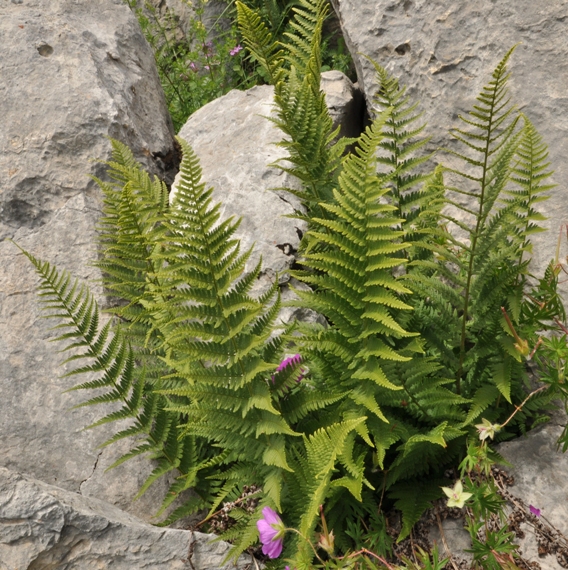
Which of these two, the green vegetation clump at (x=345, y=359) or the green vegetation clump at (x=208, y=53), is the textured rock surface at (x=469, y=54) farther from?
the green vegetation clump at (x=208, y=53)

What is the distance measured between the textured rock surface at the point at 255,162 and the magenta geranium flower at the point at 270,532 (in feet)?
4.37

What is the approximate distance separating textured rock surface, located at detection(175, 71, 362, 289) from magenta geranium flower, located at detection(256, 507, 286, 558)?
4.37ft

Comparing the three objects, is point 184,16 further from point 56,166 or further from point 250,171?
point 250,171

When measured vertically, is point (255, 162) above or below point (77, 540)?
above

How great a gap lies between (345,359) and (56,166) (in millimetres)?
2463

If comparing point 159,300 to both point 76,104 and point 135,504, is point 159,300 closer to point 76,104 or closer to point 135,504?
point 135,504

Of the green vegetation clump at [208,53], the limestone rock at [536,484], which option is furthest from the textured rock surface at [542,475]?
the green vegetation clump at [208,53]

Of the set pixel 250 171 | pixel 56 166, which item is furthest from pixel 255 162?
pixel 56 166

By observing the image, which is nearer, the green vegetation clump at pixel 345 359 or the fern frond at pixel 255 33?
the green vegetation clump at pixel 345 359

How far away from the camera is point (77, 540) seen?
8.09ft

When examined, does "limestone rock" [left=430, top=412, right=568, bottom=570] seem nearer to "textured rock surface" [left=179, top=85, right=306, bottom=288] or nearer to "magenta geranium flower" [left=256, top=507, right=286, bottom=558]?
"magenta geranium flower" [left=256, top=507, right=286, bottom=558]

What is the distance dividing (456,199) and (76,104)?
2.48 meters

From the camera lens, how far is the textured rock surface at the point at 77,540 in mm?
Answer: 2410

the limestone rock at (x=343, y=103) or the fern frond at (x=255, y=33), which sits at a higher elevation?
the fern frond at (x=255, y=33)
